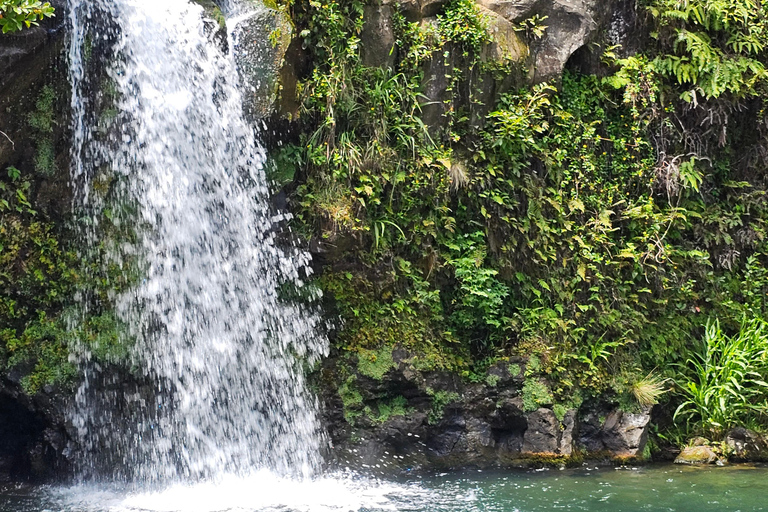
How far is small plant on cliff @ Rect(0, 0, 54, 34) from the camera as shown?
19.0 ft

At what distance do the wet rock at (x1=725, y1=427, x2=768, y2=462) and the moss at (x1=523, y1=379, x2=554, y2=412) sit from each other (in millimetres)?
2151

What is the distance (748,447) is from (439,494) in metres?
3.86

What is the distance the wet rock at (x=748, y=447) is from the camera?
319 inches

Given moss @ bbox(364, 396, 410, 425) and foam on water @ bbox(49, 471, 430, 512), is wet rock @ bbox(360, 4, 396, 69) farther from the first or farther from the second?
foam on water @ bbox(49, 471, 430, 512)

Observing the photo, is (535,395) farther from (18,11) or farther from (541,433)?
(18,11)

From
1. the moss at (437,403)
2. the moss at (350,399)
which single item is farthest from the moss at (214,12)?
the moss at (437,403)

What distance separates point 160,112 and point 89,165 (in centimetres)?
85

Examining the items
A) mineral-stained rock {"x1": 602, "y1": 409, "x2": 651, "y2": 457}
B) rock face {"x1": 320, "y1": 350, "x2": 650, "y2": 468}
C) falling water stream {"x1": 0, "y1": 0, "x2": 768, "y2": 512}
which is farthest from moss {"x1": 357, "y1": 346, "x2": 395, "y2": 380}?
mineral-stained rock {"x1": 602, "y1": 409, "x2": 651, "y2": 457}

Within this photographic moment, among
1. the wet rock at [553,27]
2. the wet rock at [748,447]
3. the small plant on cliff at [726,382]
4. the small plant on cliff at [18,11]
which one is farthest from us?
the wet rock at [553,27]

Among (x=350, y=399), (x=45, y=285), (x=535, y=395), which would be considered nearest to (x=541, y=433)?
(x=535, y=395)

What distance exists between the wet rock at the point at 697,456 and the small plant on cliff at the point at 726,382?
0.26m

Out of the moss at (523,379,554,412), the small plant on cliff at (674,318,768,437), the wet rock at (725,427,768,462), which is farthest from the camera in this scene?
the small plant on cliff at (674,318,768,437)

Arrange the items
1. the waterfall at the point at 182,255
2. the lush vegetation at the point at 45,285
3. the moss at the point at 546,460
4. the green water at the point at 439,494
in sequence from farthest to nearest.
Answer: the moss at the point at 546,460
the waterfall at the point at 182,255
the lush vegetation at the point at 45,285
the green water at the point at 439,494

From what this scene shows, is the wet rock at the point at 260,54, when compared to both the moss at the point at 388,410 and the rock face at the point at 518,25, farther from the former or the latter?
the moss at the point at 388,410
